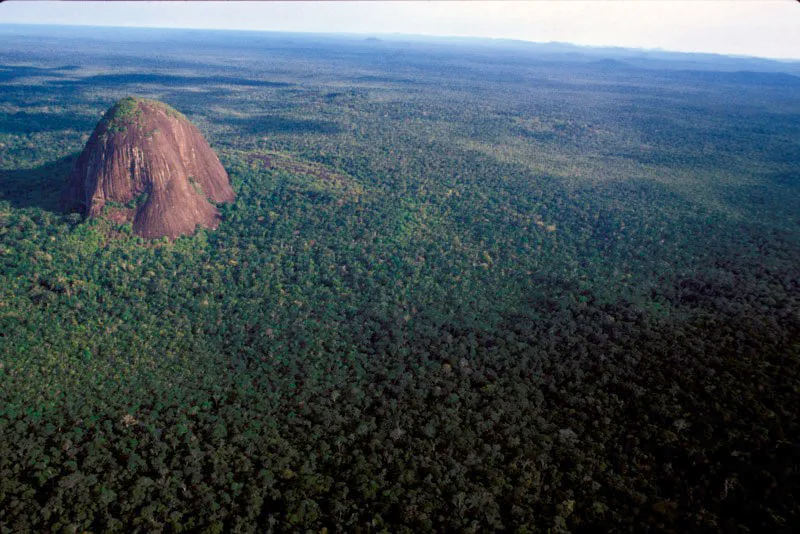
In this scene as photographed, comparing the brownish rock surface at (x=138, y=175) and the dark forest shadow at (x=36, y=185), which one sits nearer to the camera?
the brownish rock surface at (x=138, y=175)

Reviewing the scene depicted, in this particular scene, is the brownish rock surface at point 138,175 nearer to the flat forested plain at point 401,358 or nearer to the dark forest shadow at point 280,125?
the flat forested plain at point 401,358

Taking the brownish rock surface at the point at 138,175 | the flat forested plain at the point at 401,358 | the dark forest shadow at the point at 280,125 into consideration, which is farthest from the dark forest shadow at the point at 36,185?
the dark forest shadow at the point at 280,125

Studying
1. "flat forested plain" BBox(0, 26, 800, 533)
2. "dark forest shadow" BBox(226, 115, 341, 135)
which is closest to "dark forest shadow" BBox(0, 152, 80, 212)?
"flat forested plain" BBox(0, 26, 800, 533)

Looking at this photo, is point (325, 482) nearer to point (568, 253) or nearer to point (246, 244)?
point (246, 244)

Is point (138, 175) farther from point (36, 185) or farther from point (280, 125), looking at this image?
point (280, 125)

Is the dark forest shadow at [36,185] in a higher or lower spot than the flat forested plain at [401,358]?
higher

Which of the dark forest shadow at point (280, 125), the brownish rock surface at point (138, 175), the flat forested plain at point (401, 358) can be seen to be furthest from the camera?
the dark forest shadow at point (280, 125)

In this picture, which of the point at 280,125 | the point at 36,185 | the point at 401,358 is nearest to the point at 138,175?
the point at 36,185
